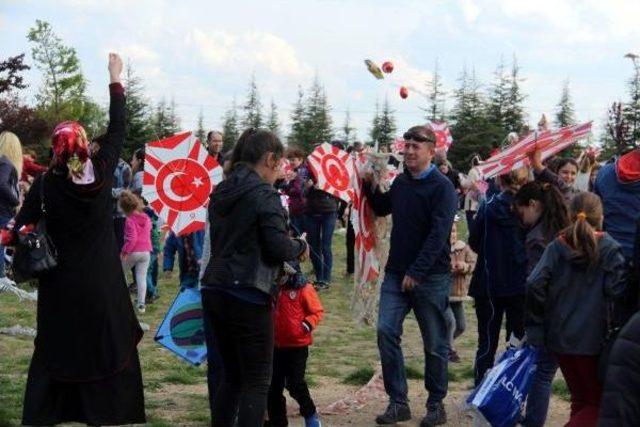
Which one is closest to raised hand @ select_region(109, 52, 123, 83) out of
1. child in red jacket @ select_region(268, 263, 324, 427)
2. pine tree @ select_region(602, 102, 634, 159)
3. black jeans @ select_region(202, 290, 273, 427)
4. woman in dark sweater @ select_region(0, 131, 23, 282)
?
black jeans @ select_region(202, 290, 273, 427)

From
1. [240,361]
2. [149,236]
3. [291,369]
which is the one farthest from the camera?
[149,236]

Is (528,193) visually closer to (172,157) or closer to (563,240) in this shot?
(563,240)

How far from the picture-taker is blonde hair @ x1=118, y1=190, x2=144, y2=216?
1088 centimetres

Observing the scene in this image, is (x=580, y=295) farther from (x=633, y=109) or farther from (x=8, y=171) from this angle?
(x=633, y=109)

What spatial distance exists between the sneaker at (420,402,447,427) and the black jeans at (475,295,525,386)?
0.64m

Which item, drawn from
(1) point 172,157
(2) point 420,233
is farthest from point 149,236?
(2) point 420,233

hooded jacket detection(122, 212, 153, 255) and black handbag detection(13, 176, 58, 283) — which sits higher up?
hooded jacket detection(122, 212, 153, 255)

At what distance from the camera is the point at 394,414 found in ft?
20.6

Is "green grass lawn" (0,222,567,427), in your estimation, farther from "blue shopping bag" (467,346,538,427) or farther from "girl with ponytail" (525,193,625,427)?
"girl with ponytail" (525,193,625,427)

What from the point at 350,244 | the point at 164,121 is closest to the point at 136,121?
the point at 164,121

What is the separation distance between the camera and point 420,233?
6.20 m

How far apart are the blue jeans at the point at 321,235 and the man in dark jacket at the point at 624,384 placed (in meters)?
9.93

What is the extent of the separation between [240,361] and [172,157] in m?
3.79

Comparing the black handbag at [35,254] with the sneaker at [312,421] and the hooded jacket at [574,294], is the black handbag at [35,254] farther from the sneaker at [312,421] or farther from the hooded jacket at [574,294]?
the hooded jacket at [574,294]
